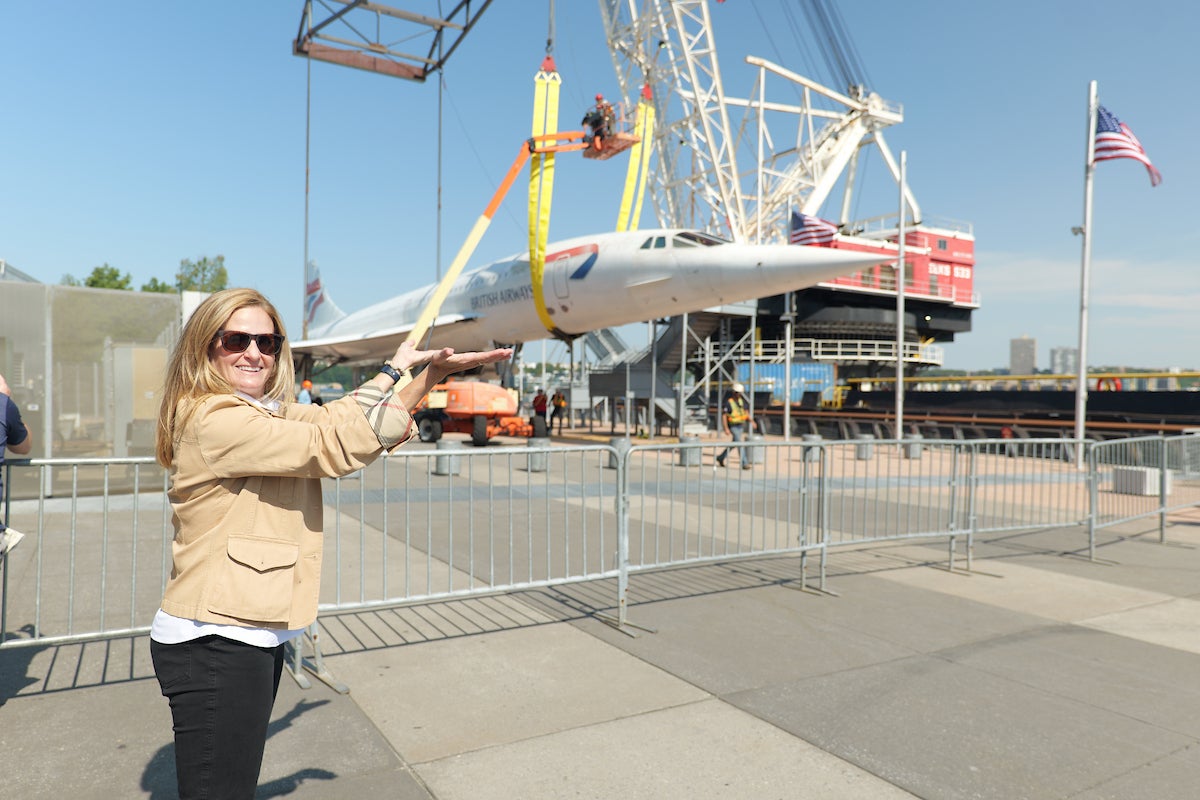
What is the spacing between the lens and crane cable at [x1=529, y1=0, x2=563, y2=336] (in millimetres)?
17156

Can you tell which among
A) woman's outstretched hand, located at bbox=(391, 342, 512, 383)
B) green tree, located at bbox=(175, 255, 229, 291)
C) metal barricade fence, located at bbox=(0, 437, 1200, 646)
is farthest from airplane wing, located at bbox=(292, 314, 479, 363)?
green tree, located at bbox=(175, 255, 229, 291)

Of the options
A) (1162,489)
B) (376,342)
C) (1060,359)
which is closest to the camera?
(1162,489)

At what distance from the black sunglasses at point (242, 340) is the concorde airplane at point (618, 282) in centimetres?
1214

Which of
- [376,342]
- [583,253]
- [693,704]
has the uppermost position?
[583,253]

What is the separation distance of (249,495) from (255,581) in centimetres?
21

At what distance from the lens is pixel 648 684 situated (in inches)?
156

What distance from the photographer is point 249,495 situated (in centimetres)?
176

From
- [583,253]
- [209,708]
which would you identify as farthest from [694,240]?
[209,708]

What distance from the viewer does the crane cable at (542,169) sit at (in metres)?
17.2

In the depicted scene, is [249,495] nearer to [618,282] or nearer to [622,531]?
[622,531]

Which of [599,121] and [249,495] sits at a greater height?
[599,121]

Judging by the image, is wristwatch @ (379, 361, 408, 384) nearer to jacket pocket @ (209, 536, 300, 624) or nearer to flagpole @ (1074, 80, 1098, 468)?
jacket pocket @ (209, 536, 300, 624)

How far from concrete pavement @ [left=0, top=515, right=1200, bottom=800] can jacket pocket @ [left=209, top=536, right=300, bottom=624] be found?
1.46 m

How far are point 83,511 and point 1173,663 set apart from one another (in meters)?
10.6
